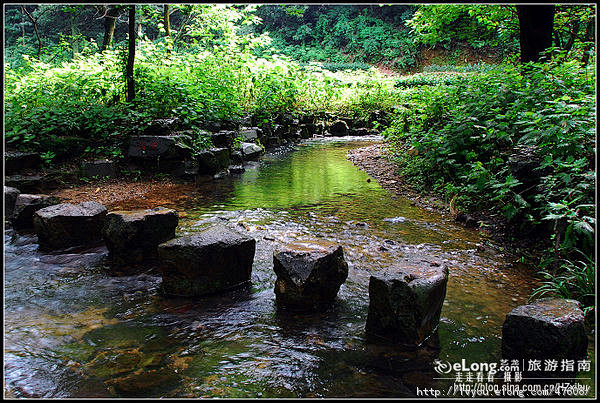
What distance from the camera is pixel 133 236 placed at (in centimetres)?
370

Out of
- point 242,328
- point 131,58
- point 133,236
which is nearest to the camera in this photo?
point 242,328

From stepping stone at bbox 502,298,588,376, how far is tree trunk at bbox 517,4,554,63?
254 inches

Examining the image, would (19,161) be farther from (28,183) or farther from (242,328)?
(242,328)

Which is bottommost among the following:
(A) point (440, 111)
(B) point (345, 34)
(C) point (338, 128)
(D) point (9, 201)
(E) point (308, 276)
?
(E) point (308, 276)

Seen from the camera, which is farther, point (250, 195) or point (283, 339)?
point (250, 195)

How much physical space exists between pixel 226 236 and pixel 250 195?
314 centimetres

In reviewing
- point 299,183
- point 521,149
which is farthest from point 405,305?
point 299,183

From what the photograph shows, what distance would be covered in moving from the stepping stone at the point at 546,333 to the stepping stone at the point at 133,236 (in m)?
3.16

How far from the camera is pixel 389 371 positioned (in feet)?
7.18

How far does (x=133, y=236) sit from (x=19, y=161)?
395cm

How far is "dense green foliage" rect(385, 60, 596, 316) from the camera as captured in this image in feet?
10.9

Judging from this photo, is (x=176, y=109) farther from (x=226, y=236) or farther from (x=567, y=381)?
(x=567, y=381)

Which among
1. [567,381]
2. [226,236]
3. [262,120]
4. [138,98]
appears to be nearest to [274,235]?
[226,236]

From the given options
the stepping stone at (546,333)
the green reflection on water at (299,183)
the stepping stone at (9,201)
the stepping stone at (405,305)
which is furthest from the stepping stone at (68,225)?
the stepping stone at (546,333)
